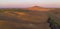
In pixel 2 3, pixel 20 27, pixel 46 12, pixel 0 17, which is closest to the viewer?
pixel 20 27

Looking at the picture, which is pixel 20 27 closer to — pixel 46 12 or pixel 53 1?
pixel 46 12

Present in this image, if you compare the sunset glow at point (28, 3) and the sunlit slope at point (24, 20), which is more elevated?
the sunset glow at point (28, 3)

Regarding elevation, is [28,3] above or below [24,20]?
above

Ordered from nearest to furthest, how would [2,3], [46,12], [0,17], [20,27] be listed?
[20,27], [0,17], [46,12], [2,3]

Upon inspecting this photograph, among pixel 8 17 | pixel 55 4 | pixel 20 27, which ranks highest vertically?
pixel 55 4

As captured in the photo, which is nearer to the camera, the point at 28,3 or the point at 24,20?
the point at 24,20

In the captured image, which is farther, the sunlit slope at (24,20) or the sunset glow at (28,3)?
the sunset glow at (28,3)

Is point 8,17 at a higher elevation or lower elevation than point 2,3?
lower

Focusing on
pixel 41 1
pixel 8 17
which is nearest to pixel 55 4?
pixel 41 1

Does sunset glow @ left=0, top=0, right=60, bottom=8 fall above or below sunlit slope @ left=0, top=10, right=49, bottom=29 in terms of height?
above

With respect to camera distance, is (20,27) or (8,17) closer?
(20,27)

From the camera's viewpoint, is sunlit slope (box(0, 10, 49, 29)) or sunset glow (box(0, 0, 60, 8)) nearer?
sunlit slope (box(0, 10, 49, 29))
